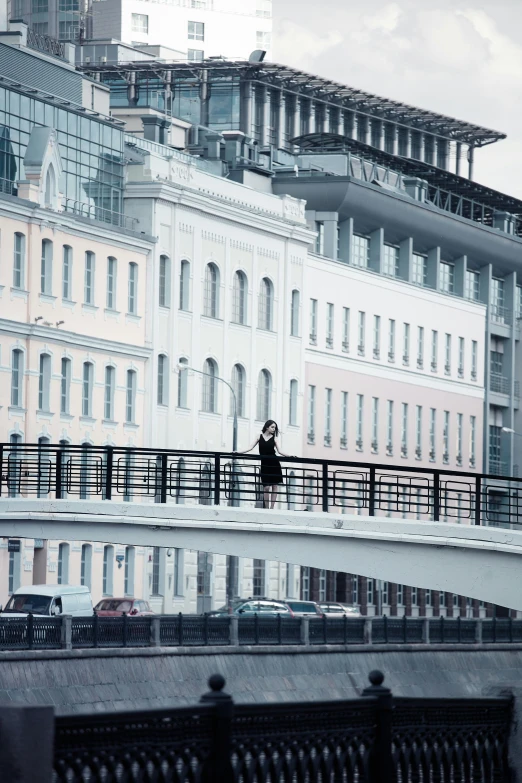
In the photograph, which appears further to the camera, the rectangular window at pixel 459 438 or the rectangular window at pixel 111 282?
the rectangular window at pixel 459 438

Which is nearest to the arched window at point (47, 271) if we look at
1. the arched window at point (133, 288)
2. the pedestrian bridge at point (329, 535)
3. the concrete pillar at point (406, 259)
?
the arched window at point (133, 288)

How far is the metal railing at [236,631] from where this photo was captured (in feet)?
151

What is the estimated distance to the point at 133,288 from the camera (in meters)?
76.8

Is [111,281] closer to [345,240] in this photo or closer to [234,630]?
[345,240]

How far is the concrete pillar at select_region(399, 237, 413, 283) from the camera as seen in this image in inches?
3910

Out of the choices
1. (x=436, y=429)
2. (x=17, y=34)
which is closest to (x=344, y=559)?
(x=17, y=34)

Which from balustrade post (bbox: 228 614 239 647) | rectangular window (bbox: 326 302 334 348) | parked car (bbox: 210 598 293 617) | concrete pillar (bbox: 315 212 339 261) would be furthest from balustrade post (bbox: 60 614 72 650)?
concrete pillar (bbox: 315 212 339 261)

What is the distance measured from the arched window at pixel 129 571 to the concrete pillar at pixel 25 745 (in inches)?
2396

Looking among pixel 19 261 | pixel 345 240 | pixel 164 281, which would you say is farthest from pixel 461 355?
pixel 19 261

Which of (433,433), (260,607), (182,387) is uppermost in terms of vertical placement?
(182,387)

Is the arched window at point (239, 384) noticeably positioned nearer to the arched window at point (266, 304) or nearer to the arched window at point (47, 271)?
the arched window at point (266, 304)

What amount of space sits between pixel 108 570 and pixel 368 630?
572 inches

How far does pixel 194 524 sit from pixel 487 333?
7422 centimetres

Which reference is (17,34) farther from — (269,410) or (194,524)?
(194,524)
